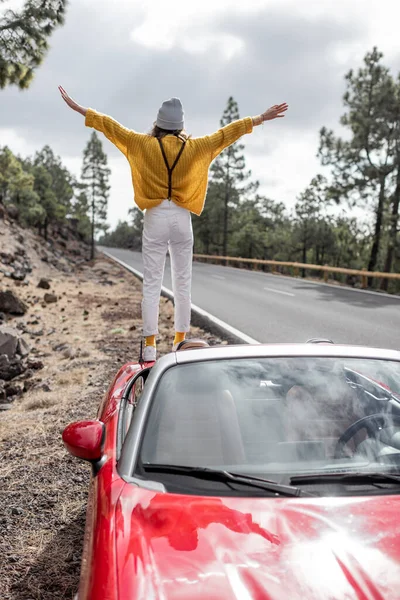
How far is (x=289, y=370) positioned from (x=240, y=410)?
332 mm

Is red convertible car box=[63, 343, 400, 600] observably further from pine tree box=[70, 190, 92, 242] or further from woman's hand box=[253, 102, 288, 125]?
pine tree box=[70, 190, 92, 242]

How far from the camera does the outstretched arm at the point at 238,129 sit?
4875 millimetres

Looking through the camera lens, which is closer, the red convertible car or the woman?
the red convertible car

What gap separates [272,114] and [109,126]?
1.49 meters

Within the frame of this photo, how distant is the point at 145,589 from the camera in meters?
1.38

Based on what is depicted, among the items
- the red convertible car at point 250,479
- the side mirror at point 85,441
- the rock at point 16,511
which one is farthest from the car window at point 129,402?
the rock at point 16,511

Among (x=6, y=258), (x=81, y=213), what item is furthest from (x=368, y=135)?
(x=81, y=213)

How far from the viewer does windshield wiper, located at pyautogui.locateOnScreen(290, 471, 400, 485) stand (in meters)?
1.92

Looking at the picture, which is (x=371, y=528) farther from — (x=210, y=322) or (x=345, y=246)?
(x=345, y=246)

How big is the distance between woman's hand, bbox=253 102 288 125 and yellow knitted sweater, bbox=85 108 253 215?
107mm

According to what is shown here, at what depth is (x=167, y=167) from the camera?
4.81 m

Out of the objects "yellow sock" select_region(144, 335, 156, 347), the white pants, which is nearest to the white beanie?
the white pants

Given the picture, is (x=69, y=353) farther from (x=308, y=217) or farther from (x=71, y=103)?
(x=308, y=217)

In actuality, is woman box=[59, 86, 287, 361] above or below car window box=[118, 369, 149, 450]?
above
